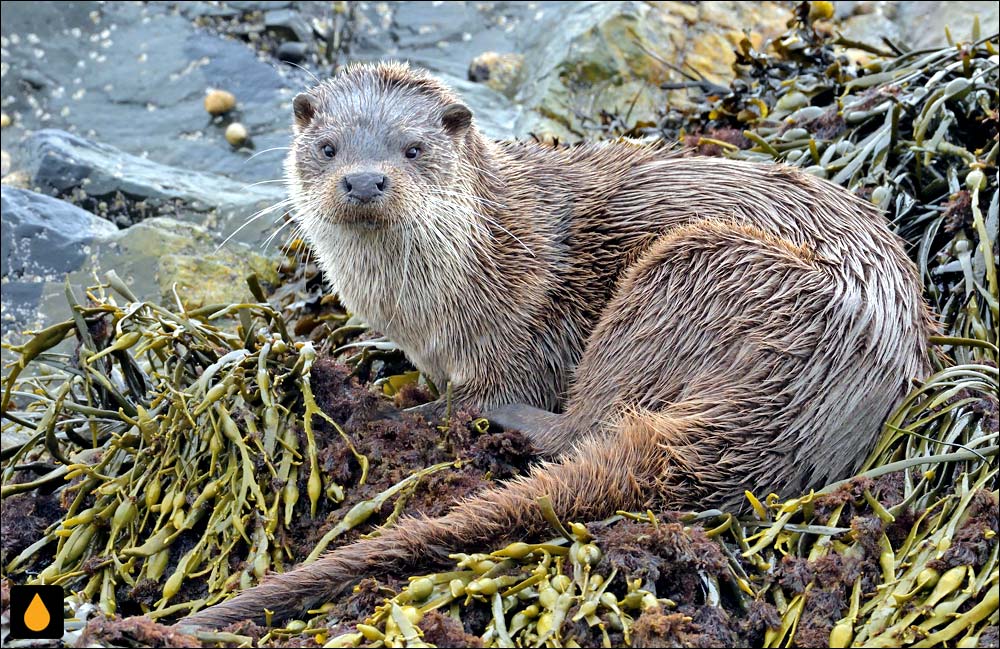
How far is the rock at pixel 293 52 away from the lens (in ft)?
24.3

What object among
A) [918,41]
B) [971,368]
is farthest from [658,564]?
[918,41]

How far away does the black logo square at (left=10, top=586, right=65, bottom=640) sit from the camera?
2.34 metres

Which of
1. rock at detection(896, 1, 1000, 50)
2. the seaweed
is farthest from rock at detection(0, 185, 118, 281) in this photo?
rock at detection(896, 1, 1000, 50)

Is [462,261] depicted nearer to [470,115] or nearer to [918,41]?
[470,115]

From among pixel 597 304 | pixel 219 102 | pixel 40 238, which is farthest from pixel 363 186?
pixel 219 102

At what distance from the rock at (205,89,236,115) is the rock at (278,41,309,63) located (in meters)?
0.56

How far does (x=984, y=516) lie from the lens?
250 centimetres

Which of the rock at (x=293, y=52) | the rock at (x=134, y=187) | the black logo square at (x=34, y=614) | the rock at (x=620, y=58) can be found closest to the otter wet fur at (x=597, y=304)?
the black logo square at (x=34, y=614)

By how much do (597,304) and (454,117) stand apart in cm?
82

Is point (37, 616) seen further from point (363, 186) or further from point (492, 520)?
point (363, 186)

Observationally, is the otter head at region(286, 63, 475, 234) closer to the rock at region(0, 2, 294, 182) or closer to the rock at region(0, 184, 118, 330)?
A: the rock at region(0, 184, 118, 330)

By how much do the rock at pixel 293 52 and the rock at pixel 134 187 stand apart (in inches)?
62.3

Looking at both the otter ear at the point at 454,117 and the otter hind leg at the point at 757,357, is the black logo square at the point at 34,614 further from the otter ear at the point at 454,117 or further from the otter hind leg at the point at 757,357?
the otter ear at the point at 454,117

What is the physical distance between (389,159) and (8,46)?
5109mm
